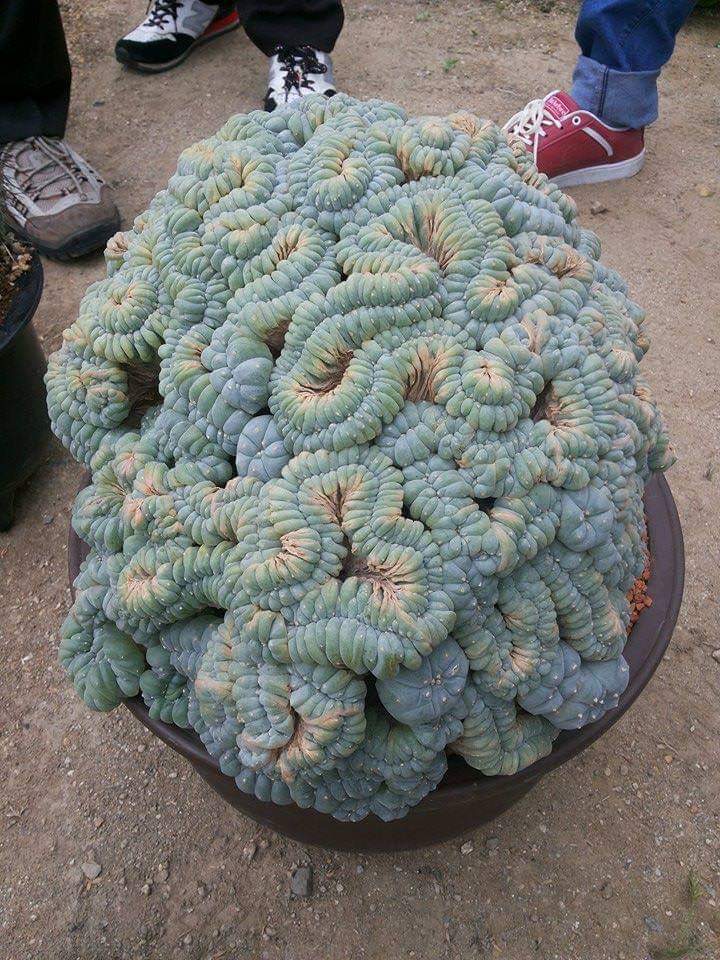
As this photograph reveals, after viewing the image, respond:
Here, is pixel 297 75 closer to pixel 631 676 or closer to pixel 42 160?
pixel 42 160

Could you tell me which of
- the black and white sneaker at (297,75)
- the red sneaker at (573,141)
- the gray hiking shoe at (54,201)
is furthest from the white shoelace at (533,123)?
the gray hiking shoe at (54,201)

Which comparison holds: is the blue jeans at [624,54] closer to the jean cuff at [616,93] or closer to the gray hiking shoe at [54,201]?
the jean cuff at [616,93]

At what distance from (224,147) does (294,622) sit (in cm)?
72

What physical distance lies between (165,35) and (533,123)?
66.1 inches

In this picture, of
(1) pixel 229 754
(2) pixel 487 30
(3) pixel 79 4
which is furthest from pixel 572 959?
(3) pixel 79 4

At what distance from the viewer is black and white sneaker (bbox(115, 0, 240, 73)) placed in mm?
3711

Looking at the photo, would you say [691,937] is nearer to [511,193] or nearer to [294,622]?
[294,622]

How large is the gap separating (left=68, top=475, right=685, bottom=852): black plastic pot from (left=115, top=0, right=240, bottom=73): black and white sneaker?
2.98 metres

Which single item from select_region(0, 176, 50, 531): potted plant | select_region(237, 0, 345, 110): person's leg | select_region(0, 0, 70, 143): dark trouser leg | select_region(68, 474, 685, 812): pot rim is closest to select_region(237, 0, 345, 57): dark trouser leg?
select_region(237, 0, 345, 110): person's leg

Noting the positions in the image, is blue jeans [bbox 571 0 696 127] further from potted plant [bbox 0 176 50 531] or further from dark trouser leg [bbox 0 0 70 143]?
potted plant [bbox 0 176 50 531]

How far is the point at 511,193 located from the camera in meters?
1.25

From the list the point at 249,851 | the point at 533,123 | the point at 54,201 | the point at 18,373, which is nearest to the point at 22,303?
the point at 18,373

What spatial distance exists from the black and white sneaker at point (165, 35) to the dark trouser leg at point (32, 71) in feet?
2.30

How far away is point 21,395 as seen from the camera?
2244mm
